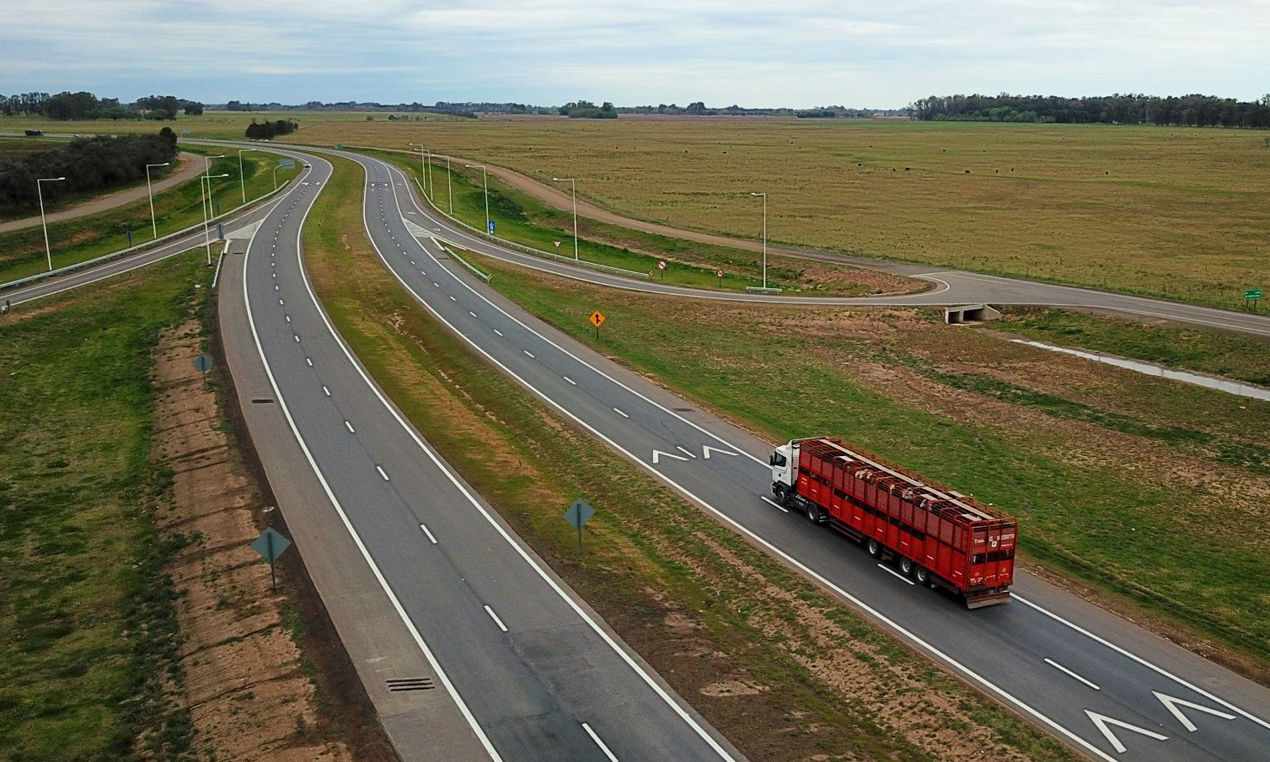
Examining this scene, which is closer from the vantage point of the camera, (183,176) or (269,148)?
(183,176)

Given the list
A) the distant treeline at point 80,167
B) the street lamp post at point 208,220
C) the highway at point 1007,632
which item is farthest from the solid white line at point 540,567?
the distant treeline at point 80,167

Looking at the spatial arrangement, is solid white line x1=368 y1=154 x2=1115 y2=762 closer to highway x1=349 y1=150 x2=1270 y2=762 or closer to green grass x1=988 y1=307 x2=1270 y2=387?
highway x1=349 y1=150 x2=1270 y2=762

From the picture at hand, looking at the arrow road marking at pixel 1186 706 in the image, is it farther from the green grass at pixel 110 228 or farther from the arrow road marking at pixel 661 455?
the green grass at pixel 110 228

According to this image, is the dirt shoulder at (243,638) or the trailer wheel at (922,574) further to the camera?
the trailer wheel at (922,574)

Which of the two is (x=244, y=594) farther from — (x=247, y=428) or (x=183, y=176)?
(x=183, y=176)

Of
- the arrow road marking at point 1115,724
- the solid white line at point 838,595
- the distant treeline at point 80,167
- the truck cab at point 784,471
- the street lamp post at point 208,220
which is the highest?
the distant treeline at point 80,167

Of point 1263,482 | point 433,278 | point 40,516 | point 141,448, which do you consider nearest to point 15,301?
point 433,278

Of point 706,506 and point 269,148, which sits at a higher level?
point 269,148
